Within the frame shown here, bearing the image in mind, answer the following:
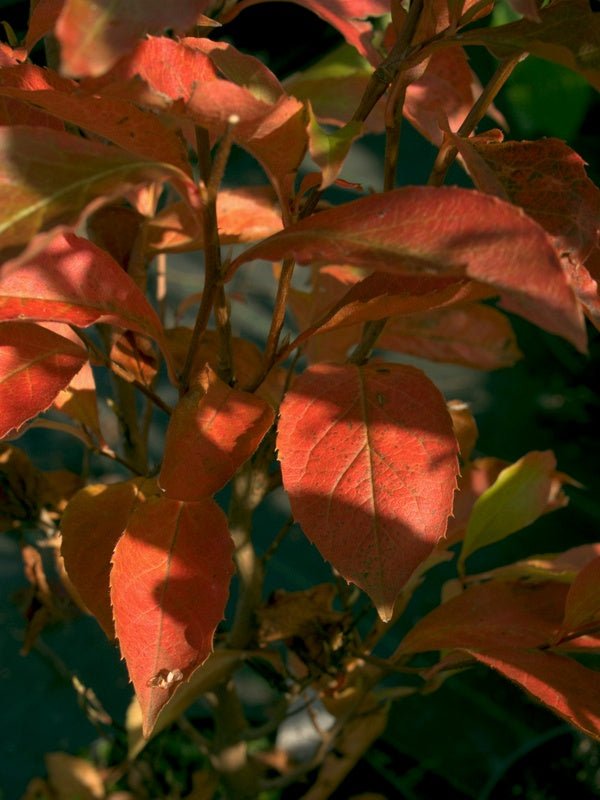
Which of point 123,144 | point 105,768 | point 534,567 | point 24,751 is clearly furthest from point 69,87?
point 24,751

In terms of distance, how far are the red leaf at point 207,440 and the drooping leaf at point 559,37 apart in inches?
8.2

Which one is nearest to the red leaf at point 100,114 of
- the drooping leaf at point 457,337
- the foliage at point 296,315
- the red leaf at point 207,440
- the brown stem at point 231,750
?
the foliage at point 296,315

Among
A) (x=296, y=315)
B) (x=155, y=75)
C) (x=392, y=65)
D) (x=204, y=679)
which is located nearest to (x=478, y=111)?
(x=392, y=65)

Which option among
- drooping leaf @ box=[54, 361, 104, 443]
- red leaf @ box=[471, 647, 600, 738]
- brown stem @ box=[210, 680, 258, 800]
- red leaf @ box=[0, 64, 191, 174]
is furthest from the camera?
brown stem @ box=[210, 680, 258, 800]

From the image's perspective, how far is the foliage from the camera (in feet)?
1.08

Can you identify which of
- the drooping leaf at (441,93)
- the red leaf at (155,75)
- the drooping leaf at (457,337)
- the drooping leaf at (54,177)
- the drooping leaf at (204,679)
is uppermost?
the red leaf at (155,75)

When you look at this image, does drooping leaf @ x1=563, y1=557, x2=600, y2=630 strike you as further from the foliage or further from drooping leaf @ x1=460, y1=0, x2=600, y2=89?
drooping leaf @ x1=460, y1=0, x2=600, y2=89

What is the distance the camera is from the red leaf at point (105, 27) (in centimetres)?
28

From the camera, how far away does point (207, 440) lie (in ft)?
1.44

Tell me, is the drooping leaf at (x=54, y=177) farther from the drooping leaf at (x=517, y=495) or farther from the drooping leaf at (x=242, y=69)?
the drooping leaf at (x=517, y=495)

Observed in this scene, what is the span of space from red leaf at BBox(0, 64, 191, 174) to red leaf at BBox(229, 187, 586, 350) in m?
0.08

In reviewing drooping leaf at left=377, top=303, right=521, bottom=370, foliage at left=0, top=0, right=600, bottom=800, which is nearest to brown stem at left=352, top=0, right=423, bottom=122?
foliage at left=0, top=0, right=600, bottom=800

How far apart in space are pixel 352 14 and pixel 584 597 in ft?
1.20

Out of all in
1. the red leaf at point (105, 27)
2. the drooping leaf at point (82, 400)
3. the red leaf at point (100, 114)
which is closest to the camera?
the red leaf at point (105, 27)
